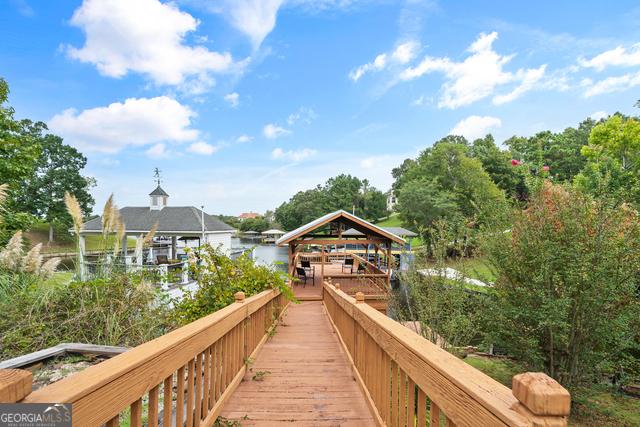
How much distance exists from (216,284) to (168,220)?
61.2ft

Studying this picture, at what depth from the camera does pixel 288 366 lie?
374 cm

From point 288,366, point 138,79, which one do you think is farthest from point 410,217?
point 288,366

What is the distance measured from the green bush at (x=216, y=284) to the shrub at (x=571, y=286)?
391 cm

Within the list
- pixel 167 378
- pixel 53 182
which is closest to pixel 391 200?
pixel 53 182

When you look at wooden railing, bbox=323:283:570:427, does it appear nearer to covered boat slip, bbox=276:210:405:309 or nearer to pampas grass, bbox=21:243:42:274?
pampas grass, bbox=21:243:42:274

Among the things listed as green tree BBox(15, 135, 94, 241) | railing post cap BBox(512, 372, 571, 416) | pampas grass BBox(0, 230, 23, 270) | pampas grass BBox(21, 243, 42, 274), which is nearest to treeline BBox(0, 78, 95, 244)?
green tree BBox(15, 135, 94, 241)

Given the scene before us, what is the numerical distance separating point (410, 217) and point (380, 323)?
29130 millimetres

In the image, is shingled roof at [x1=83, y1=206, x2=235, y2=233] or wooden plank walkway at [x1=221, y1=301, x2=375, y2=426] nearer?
wooden plank walkway at [x1=221, y1=301, x2=375, y2=426]

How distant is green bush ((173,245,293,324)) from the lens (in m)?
3.92

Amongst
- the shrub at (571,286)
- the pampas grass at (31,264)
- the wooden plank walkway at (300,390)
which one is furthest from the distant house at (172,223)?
the shrub at (571,286)

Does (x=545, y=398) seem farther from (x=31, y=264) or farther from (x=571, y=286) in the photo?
(x=31, y=264)

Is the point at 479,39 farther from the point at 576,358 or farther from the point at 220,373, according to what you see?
the point at 220,373

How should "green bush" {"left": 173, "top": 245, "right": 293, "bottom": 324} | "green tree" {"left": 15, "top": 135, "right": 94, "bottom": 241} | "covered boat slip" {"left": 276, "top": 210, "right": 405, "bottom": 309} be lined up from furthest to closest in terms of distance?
"green tree" {"left": 15, "top": 135, "right": 94, "bottom": 241}, "covered boat slip" {"left": 276, "top": 210, "right": 405, "bottom": 309}, "green bush" {"left": 173, "top": 245, "right": 293, "bottom": 324}

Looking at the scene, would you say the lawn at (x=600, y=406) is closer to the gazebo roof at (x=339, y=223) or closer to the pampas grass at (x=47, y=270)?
the gazebo roof at (x=339, y=223)
